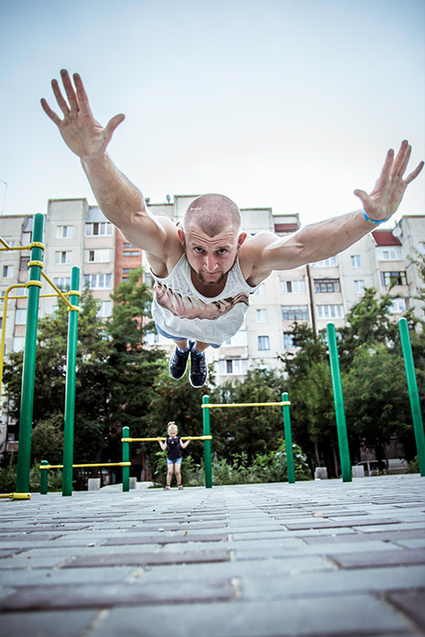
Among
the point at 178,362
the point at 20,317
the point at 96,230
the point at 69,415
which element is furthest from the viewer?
the point at 96,230

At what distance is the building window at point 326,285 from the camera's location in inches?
1150

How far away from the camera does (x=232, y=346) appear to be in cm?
2711

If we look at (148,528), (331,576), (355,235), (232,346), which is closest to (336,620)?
(331,576)

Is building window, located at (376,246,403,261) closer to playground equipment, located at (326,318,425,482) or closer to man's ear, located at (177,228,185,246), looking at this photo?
playground equipment, located at (326,318,425,482)

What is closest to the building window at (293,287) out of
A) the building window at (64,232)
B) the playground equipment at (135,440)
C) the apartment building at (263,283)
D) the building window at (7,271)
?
the apartment building at (263,283)

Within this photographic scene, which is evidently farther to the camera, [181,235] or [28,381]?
[28,381]

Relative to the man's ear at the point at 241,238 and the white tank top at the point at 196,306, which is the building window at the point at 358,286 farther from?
the man's ear at the point at 241,238

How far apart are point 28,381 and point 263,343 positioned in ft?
76.5

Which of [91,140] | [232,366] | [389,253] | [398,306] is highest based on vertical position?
[389,253]

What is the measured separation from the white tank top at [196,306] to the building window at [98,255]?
2508 cm

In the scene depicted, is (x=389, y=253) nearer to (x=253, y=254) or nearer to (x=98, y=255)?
(x=98, y=255)

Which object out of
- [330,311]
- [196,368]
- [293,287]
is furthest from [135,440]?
[330,311]

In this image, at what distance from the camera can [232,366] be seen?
27.1 meters

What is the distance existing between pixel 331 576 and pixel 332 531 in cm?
72
